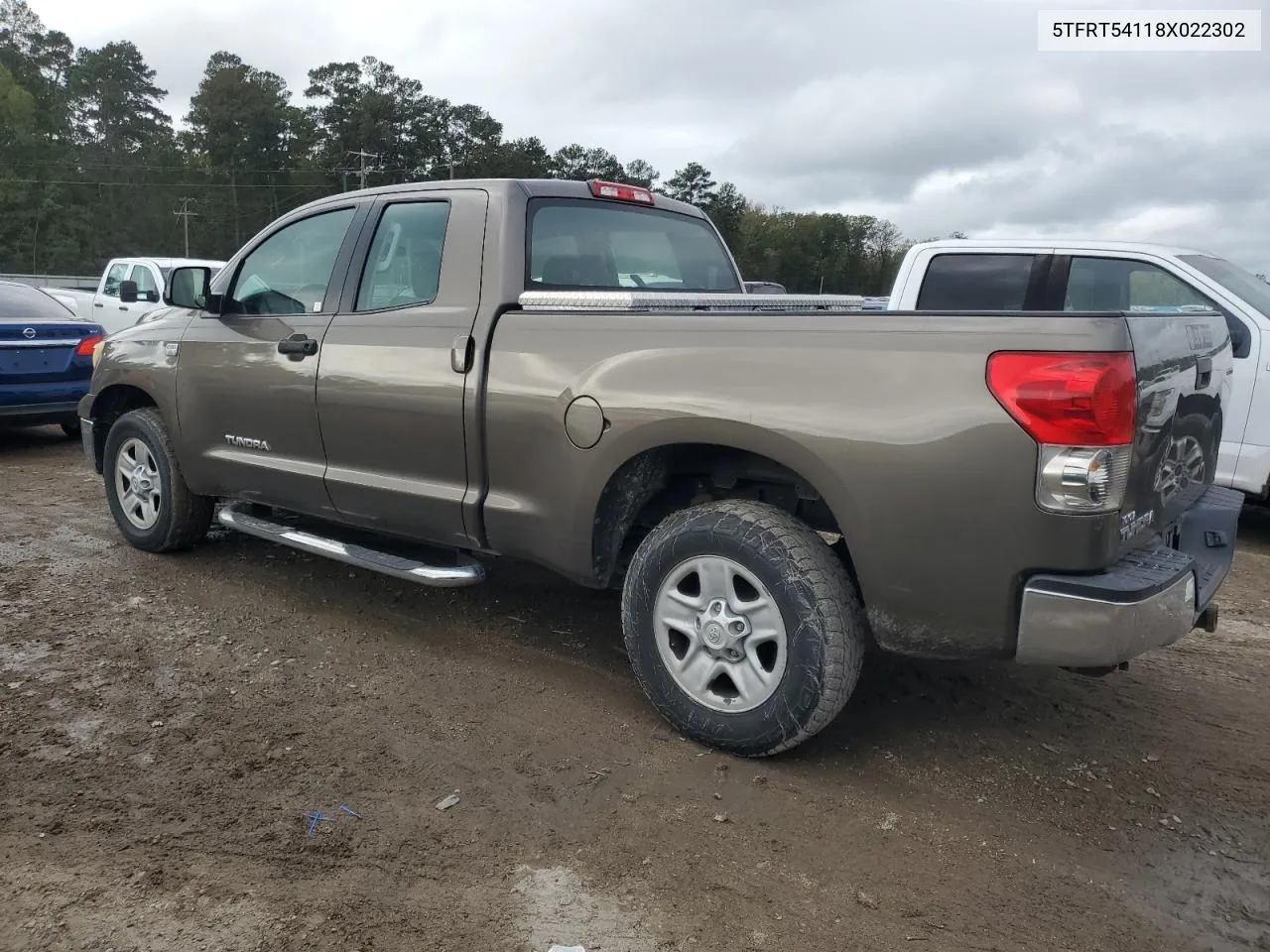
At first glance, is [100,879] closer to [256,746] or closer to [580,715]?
[256,746]

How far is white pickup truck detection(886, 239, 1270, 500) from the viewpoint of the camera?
585 centimetres

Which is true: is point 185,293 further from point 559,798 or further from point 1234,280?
point 1234,280

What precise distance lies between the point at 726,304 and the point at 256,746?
2397mm

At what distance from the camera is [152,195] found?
7206 centimetres

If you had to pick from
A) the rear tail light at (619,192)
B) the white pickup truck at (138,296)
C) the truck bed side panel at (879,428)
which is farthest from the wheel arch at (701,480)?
the white pickup truck at (138,296)

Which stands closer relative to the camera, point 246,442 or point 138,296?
point 246,442

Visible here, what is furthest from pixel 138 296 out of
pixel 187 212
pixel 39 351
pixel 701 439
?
pixel 187 212

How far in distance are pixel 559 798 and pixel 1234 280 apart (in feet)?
18.3

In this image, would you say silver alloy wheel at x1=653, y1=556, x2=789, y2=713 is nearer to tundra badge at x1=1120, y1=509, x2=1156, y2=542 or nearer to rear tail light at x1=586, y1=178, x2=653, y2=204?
tundra badge at x1=1120, y1=509, x2=1156, y2=542

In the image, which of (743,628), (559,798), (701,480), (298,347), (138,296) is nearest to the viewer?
(559,798)

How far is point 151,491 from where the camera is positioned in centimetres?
531

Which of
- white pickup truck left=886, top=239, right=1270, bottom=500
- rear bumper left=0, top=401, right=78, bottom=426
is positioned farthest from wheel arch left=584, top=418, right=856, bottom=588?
rear bumper left=0, top=401, right=78, bottom=426

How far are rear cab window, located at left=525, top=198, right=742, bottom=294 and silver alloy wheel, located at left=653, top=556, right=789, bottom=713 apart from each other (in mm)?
1393

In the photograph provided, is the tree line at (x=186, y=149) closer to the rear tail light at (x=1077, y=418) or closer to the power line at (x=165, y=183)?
the power line at (x=165, y=183)
